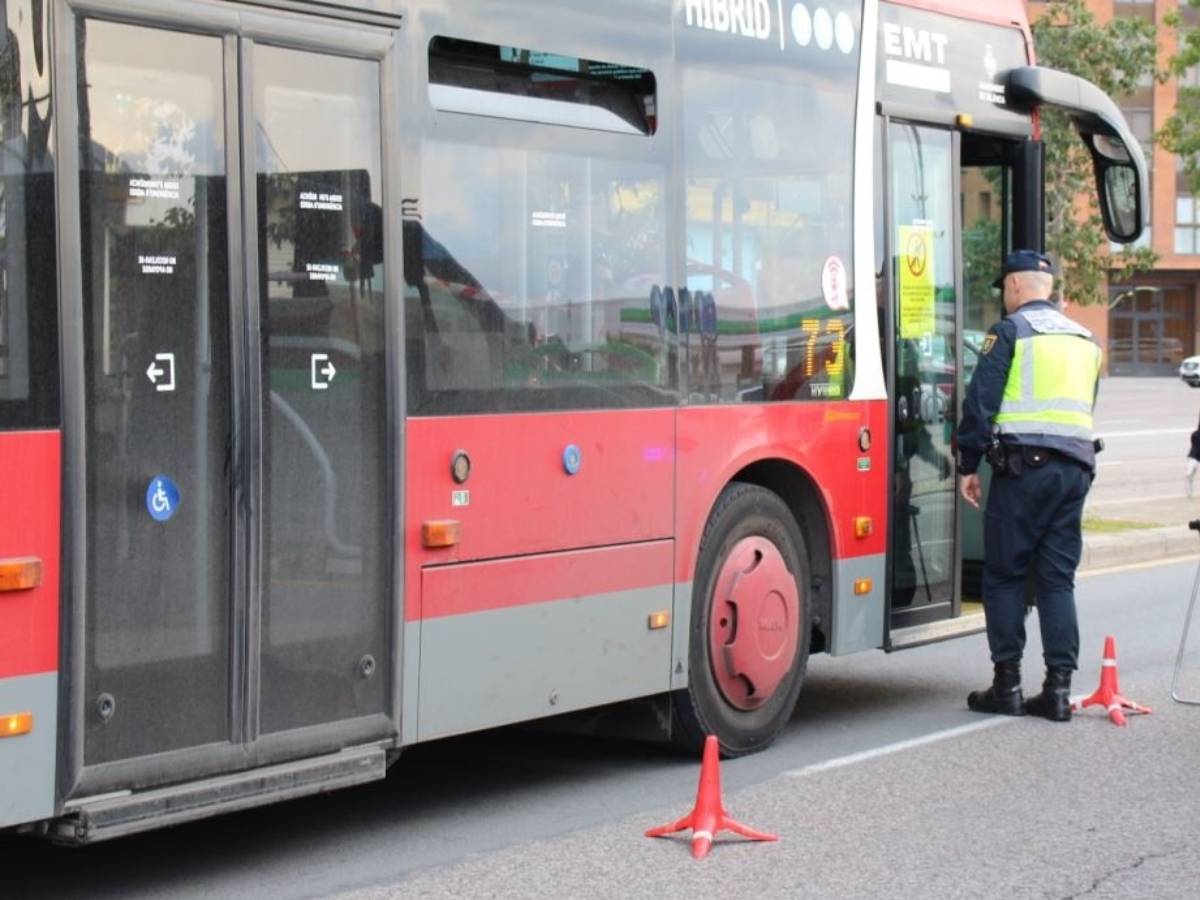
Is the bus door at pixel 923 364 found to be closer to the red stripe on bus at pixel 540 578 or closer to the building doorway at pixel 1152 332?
the red stripe on bus at pixel 540 578

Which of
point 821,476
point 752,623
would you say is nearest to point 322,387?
point 752,623

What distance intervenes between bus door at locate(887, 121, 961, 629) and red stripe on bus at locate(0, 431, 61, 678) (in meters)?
4.57

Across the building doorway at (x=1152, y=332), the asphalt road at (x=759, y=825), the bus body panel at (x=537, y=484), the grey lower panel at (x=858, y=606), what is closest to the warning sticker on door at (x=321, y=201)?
the bus body panel at (x=537, y=484)

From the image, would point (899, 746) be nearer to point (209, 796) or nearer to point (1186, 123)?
point (209, 796)

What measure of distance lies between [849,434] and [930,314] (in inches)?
37.4

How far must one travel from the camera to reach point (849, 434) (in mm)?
8688

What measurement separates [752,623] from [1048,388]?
1881mm

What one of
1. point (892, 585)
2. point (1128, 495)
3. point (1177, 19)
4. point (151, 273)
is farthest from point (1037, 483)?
point (1177, 19)

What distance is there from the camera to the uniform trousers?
356 inches

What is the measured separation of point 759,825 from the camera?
23.2 feet

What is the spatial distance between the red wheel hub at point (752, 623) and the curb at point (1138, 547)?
7.49 meters

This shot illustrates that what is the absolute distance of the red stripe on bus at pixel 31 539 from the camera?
17.1 ft

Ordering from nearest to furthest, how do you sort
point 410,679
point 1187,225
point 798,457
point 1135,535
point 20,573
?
point 20,573, point 410,679, point 798,457, point 1135,535, point 1187,225

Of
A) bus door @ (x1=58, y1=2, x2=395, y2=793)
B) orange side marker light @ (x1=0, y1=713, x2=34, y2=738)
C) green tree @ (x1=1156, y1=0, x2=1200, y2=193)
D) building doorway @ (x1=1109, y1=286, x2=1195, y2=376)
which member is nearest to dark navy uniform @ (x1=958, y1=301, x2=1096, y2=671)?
bus door @ (x1=58, y1=2, x2=395, y2=793)
